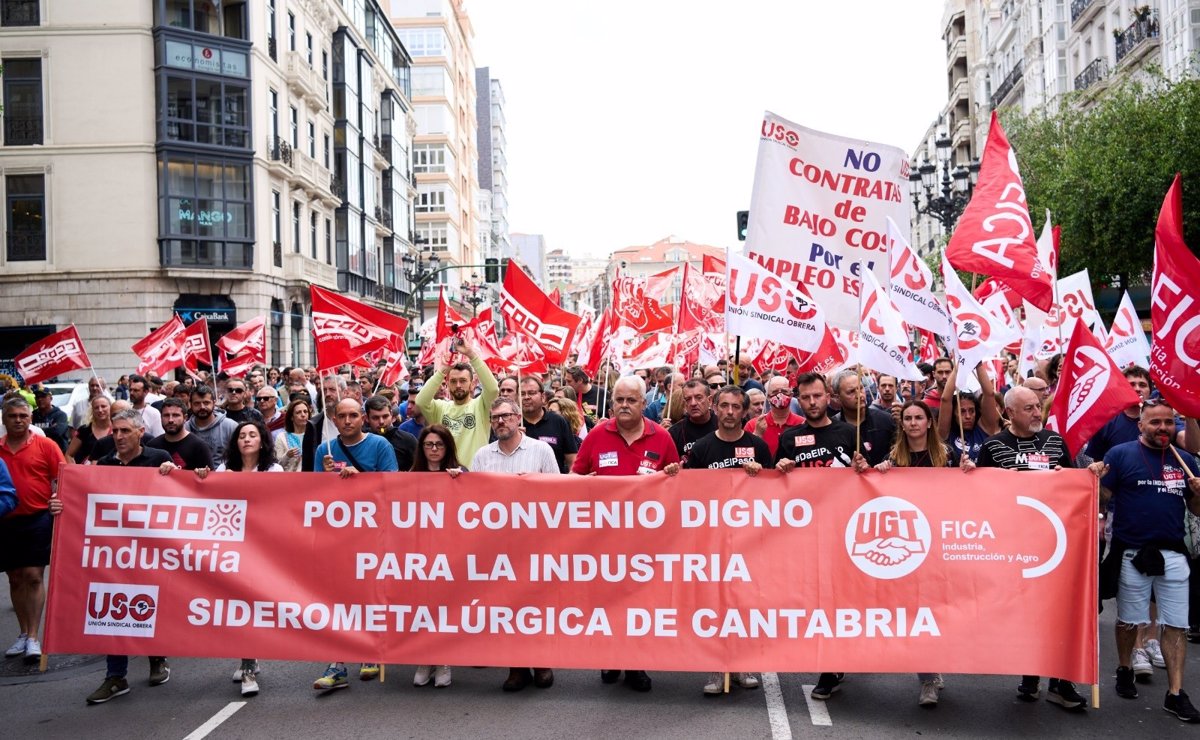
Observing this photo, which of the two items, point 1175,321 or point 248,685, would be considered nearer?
point 1175,321

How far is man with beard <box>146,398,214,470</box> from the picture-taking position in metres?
7.47

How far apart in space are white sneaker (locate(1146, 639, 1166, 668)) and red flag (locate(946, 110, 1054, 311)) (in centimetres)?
283

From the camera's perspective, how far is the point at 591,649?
619 cm

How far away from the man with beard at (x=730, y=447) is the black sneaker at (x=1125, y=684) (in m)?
2.09

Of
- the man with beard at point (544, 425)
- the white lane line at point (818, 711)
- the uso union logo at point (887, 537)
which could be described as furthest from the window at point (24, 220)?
the uso union logo at point (887, 537)

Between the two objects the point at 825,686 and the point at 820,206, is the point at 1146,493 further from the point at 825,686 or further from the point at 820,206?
the point at 820,206

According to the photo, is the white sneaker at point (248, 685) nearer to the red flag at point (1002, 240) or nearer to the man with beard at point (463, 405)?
the man with beard at point (463, 405)

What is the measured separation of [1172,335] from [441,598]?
452cm

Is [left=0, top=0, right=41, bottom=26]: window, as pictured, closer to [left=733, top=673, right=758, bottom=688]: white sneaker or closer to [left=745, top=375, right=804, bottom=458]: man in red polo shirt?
[left=745, top=375, right=804, bottom=458]: man in red polo shirt

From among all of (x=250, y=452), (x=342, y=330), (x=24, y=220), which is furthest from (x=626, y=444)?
(x=24, y=220)

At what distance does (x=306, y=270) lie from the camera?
37719 millimetres

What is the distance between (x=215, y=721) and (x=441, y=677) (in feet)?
4.28

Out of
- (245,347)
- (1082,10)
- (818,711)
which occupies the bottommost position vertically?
(818,711)

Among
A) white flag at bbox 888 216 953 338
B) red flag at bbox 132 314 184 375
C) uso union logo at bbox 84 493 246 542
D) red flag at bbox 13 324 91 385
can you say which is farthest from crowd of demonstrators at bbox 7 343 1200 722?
red flag at bbox 132 314 184 375
